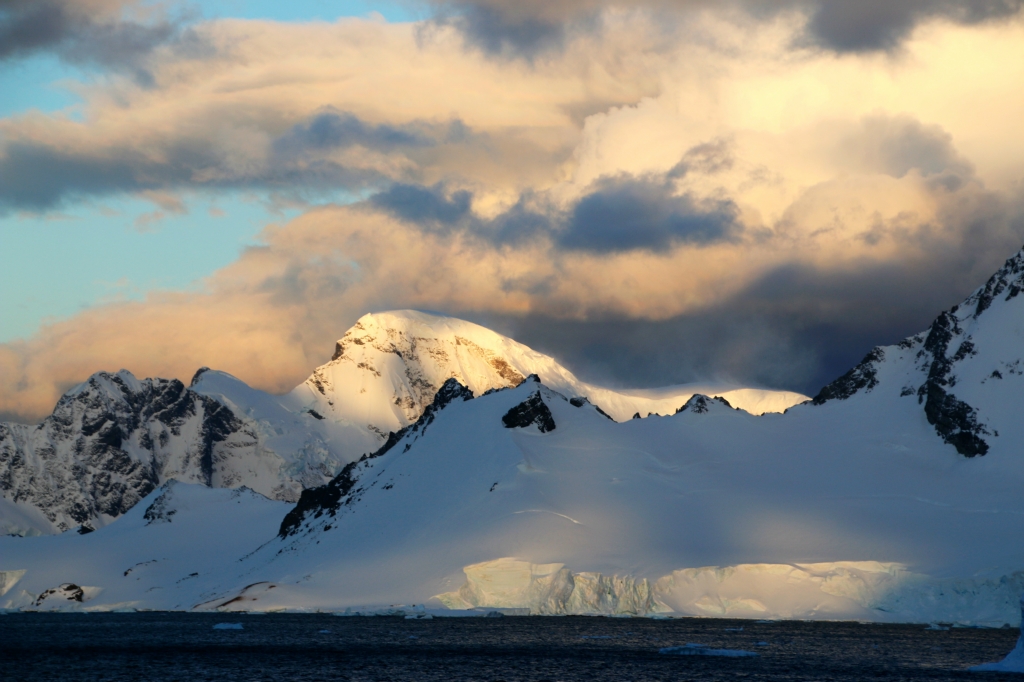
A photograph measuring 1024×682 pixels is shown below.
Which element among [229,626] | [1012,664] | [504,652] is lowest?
[504,652]

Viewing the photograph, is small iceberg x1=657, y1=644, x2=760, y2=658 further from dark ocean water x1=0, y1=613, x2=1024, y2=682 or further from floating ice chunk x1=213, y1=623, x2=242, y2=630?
floating ice chunk x1=213, y1=623, x2=242, y2=630

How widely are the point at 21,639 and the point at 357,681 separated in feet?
296

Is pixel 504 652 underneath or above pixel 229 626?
underneath

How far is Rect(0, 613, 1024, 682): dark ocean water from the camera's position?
117000 mm

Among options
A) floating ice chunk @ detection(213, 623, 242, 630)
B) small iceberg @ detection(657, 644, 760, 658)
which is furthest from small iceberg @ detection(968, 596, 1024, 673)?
floating ice chunk @ detection(213, 623, 242, 630)

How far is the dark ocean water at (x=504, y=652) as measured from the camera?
117m

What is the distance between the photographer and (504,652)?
A: 138625 mm

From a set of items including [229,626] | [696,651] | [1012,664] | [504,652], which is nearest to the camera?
[1012,664]

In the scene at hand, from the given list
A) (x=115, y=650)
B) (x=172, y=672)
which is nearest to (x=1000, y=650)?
(x=172, y=672)

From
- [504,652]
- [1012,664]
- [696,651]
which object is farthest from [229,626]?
[1012,664]

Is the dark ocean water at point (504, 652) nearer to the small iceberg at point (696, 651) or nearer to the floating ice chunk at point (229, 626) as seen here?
the small iceberg at point (696, 651)

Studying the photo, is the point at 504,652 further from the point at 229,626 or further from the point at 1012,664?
the point at 229,626

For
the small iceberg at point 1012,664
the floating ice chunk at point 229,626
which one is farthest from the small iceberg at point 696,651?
the floating ice chunk at point 229,626

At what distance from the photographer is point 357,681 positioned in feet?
362
